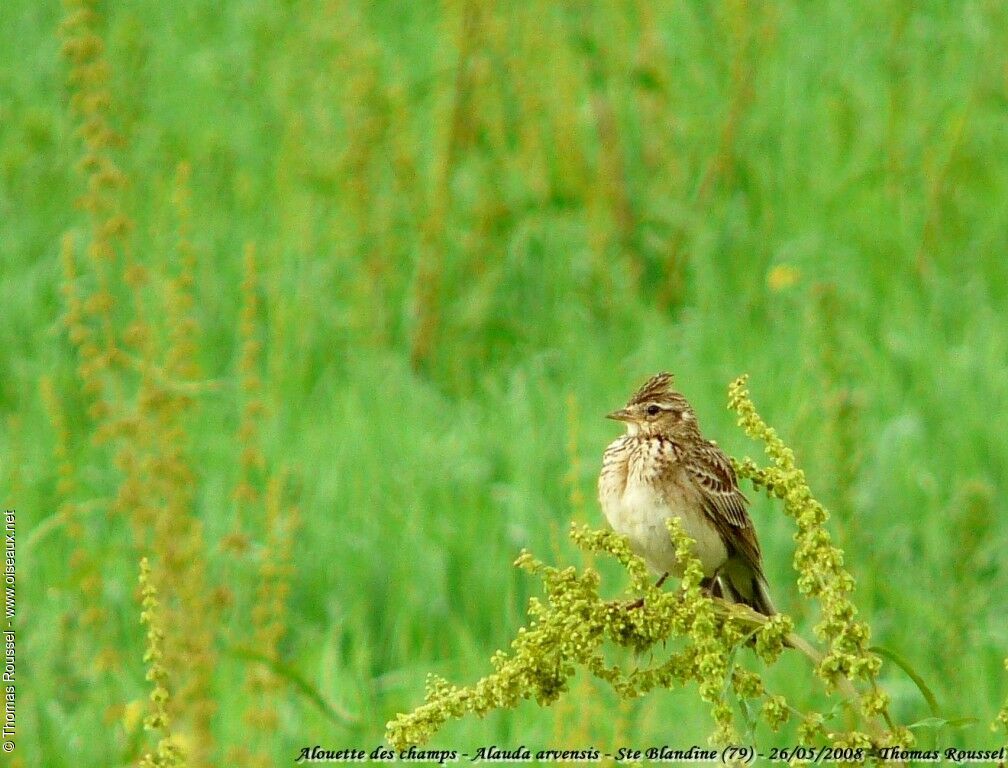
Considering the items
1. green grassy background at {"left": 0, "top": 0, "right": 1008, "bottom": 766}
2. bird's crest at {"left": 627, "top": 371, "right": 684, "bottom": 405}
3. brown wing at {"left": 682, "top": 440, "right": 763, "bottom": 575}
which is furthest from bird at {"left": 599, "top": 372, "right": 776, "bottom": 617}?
green grassy background at {"left": 0, "top": 0, "right": 1008, "bottom": 766}

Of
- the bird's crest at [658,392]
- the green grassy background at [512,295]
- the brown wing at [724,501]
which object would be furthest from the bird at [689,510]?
the green grassy background at [512,295]

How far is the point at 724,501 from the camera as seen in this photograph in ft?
14.0

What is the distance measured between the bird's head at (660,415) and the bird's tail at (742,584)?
393mm

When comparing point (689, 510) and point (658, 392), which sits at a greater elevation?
point (658, 392)

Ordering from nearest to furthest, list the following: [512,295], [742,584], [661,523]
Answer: [661,523] < [742,584] < [512,295]

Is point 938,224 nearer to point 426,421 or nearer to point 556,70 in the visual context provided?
point 556,70

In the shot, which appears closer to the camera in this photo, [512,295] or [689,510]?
[689,510]

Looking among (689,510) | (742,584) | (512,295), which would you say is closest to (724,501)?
(689,510)

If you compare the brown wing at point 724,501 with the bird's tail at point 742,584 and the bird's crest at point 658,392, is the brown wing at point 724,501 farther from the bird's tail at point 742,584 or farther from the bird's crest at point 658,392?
the bird's crest at point 658,392

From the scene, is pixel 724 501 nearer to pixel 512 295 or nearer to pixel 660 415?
pixel 660 415

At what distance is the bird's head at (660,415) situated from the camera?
14.8 feet

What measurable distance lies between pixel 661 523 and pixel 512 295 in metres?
4.04

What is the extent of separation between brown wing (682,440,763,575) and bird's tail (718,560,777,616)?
6 cm

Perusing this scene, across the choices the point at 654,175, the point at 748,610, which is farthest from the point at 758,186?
the point at 748,610
